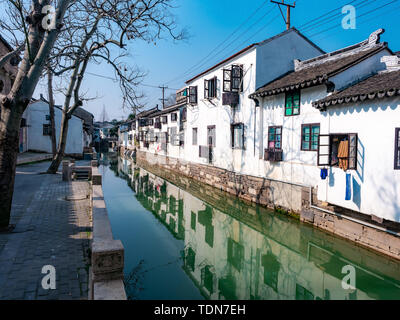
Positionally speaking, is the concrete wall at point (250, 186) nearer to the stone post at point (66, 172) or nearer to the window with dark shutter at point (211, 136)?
the window with dark shutter at point (211, 136)

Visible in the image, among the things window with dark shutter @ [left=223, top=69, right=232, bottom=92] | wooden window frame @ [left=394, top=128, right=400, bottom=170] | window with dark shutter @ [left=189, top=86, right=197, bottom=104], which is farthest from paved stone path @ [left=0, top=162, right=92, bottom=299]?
window with dark shutter @ [left=189, top=86, right=197, bottom=104]

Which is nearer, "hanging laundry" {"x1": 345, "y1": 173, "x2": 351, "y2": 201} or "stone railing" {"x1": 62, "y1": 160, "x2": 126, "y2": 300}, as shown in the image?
"stone railing" {"x1": 62, "y1": 160, "x2": 126, "y2": 300}

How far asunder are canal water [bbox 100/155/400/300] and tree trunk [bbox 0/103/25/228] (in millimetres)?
3246

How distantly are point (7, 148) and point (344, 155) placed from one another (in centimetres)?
869

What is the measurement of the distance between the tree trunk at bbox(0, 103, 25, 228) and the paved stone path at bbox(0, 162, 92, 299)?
0.92 m

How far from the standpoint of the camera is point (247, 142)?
559 inches

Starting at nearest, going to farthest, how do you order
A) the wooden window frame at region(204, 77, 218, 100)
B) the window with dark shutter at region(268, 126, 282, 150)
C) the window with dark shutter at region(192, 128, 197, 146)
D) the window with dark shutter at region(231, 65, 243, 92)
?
the window with dark shutter at region(268, 126, 282, 150) < the window with dark shutter at region(231, 65, 243, 92) < the wooden window frame at region(204, 77, 218, 100) < the window with dark shutter at region(192, 128, 197, 146)

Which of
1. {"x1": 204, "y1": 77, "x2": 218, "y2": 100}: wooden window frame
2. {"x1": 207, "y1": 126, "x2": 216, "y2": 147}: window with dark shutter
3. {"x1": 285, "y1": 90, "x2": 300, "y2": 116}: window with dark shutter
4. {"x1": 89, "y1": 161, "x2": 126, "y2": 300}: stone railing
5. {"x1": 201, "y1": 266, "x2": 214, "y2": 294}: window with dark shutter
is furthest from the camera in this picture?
{"x1": 207, "y1": 126, "x2": 216, "y2": 147}: window with dark shutter

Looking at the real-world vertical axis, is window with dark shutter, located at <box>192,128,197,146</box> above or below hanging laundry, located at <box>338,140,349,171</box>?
above

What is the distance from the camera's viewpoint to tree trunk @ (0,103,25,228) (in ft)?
20.6

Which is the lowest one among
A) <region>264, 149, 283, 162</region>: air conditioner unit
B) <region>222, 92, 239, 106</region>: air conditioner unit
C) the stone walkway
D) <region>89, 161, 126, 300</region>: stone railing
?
<region>89, 161, 126, 300</region>: stone railing

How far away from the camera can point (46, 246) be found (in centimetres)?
600

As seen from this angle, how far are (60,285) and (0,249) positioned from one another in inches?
81.9

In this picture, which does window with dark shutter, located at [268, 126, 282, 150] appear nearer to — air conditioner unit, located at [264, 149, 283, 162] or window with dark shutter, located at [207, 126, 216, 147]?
air conditioner unit, located at [264, 149, 283, 162]
